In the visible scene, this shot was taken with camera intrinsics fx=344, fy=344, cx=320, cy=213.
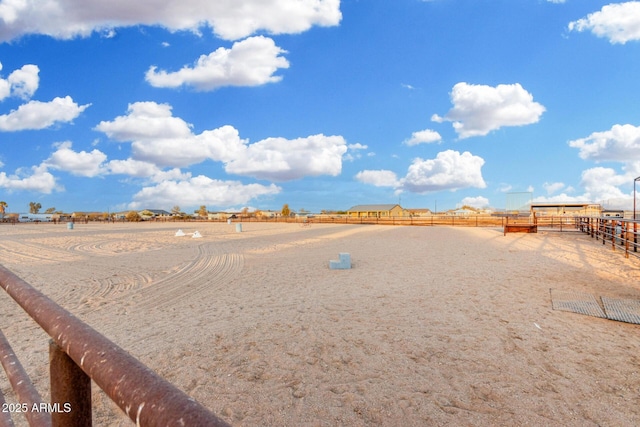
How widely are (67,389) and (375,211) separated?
79393 mm

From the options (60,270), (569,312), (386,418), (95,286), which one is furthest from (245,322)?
(60,270)

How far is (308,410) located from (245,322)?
102 inches

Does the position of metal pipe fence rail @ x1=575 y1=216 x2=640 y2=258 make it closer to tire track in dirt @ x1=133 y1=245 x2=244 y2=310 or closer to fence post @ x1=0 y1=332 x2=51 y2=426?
tire track in dirt @ x1=133 y1=245 x2=244 y2=310

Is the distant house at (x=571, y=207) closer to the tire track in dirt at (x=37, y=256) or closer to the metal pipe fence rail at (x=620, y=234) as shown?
the metal pipe fence rail at (x=620, y=234)

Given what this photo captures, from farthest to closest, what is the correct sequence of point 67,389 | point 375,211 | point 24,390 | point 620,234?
1. point 375,211
2. point 620,234
3. point 24,390
4. point 67,389

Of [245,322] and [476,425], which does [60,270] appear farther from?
[476,425]

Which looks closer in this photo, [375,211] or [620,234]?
[620,234]

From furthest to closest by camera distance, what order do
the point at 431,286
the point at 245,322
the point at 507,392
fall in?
the point at 431,286 < the point at 245,322 < the point at 507,392

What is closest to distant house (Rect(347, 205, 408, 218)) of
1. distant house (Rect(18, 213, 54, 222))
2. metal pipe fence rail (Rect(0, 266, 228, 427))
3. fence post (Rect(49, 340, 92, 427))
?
distant house (Rect(18, 213, 54, 222))

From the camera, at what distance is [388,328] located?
17.1 feet

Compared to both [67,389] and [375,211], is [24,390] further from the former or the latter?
[375,211]

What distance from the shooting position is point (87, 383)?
90cm

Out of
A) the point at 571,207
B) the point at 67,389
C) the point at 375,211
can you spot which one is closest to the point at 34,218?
the point at 375,211

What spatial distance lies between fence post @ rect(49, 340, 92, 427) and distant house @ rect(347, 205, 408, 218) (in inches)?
3004
